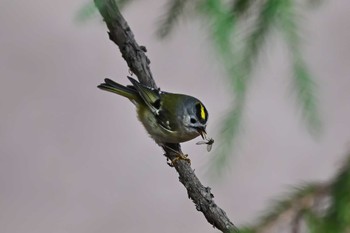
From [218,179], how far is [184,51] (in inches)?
148

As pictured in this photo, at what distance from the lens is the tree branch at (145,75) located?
1276 mm

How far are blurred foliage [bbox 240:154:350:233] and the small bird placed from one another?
116 cm

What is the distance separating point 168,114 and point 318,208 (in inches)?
54.0

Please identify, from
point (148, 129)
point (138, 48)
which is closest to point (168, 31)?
point (138, 48)

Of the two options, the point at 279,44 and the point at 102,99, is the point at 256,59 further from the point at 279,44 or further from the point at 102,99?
the point at 102,99

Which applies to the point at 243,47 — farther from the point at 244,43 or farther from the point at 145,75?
the point at 145,75

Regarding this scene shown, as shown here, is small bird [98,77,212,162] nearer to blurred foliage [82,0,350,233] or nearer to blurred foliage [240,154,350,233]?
blurred foliage [82,0,350,233]

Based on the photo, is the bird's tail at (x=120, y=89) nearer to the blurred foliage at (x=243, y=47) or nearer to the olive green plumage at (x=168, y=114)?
the olive green plumage at (x=168, y=114)

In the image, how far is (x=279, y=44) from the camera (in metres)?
1.07

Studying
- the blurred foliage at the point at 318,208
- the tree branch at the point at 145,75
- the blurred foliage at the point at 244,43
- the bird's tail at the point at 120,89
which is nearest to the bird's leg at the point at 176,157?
the tree branch at the point at 145,75

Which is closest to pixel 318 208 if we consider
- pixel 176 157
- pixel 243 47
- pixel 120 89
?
pixel 243 47

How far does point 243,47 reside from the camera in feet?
3.48

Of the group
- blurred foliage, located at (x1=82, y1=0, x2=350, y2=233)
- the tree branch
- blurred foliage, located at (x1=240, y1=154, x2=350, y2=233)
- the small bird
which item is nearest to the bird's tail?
the small bird

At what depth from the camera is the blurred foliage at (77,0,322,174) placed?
1016mm
